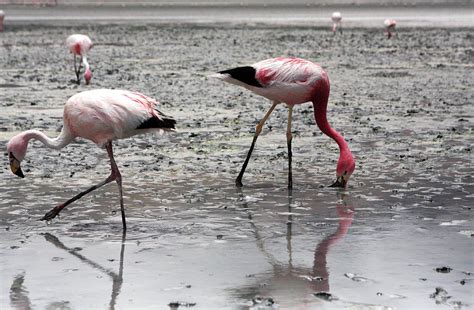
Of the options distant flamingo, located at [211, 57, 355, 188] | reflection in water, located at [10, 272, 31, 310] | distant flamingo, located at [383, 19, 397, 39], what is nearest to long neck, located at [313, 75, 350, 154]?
distant flamingo, located at [211, 57, 355, 188]

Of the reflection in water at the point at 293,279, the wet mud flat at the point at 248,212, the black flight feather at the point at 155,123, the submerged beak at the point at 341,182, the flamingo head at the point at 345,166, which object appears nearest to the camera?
the reflection in water at the point at 293,279

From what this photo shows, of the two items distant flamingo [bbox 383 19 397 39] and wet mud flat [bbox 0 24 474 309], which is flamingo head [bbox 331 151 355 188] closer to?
wet mud flat [bbox 0 24 474 309]

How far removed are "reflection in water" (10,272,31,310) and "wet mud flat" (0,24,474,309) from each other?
0.04 feet

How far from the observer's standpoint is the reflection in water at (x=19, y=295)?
6.15m

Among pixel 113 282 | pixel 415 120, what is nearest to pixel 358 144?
pixel 415 120

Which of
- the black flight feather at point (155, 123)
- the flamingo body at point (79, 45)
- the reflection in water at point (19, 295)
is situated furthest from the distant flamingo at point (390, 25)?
the reflection in water at point (19, 295)

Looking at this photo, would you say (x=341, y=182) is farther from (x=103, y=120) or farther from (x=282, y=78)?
(x=103, y=120)

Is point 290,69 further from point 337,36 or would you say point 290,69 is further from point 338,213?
point 337,36

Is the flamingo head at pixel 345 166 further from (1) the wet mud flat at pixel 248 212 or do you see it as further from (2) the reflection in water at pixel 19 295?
(2) the reflection in water at pixel 19 295

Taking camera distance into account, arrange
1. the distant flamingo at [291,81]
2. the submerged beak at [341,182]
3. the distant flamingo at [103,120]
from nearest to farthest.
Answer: the distant flamingo at [103,120] < the submerged beak at [341,182] < the distant flamingo at [291,81]

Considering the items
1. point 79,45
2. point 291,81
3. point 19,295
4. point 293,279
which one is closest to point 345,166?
point 291,81

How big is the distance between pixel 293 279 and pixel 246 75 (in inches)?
141

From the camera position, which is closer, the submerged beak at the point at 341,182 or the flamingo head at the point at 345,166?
the flamingo head at the point at 345,166

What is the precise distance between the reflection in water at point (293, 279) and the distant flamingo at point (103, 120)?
1.27 meters
